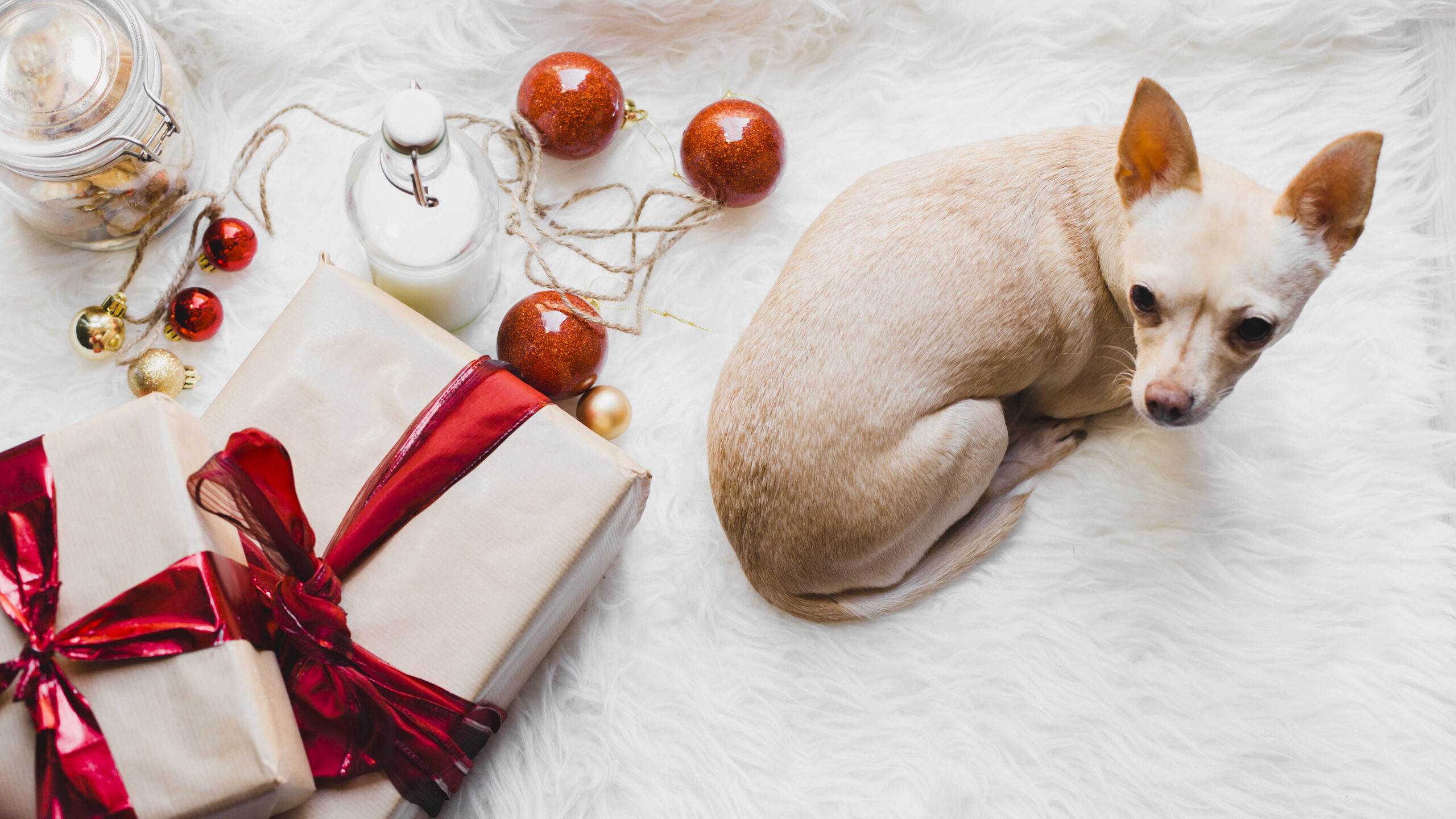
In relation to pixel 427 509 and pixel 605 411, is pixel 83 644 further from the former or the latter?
pixel 605 411

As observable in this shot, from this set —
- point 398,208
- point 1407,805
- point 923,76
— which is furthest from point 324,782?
point 1407,805

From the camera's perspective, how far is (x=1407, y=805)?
1164 mm

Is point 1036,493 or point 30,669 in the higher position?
point 1036,493

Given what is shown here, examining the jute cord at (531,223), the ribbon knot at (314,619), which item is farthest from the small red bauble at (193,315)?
the ribbon knot at (314,619)

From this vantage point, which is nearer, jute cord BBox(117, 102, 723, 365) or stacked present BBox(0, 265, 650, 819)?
stacked present BBox(0, 265, 650, 819)

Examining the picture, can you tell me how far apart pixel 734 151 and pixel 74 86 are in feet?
2.75

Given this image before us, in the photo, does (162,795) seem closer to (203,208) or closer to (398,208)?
(398,208)

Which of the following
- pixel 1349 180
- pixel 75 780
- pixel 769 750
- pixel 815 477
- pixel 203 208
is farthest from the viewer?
pixel 203 208

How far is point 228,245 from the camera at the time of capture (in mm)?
1222

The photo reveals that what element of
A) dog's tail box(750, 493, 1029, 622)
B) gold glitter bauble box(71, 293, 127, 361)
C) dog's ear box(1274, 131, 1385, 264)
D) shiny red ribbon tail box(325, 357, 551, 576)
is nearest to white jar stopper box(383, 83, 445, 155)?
shiny red ribbon tail box(325, 357, 551, 576)

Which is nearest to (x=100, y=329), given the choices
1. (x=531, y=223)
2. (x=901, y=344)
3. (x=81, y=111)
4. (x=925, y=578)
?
(x=81, y=111)

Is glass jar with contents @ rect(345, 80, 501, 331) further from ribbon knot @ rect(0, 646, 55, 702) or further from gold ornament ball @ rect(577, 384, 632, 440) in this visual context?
ribbon knot @ rect(0, 646, 55, 702)

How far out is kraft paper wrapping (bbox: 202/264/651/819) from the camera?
0.97 metres

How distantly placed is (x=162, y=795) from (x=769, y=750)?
28.4 inches
